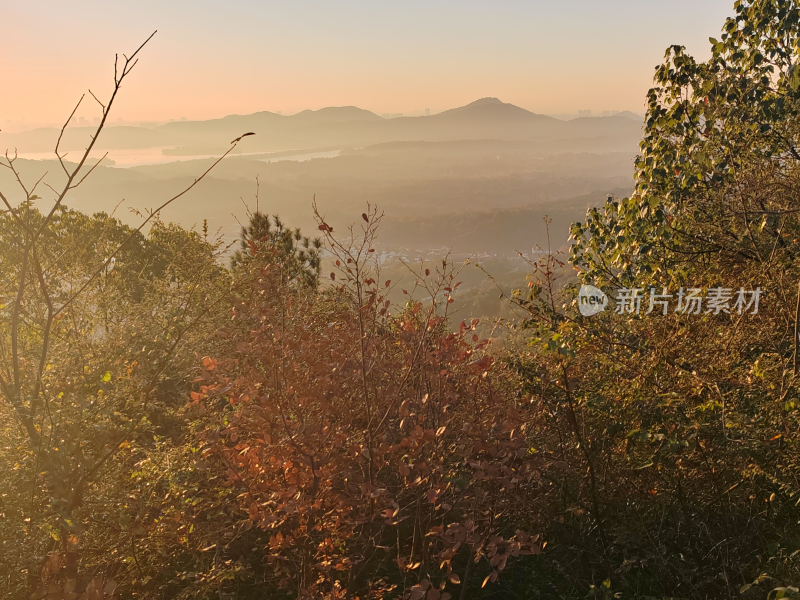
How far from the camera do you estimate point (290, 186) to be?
186 m

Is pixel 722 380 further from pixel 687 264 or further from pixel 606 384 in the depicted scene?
pixel 687 264

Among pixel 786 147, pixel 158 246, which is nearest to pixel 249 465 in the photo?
pixel 786 147

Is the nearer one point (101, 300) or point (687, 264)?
point (687, 264)

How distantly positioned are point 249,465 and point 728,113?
586 centimetres

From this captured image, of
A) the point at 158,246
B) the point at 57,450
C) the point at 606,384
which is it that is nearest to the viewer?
the point at 57,450

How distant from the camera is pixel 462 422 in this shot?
13.2 feet

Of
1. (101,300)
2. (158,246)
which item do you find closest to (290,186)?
(158,246)

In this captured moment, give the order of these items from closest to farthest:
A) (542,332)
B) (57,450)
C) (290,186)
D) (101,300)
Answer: (57,450) < (542,332) < (101,300) < (290,186)

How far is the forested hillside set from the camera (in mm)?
2855

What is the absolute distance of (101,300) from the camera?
22.3 feet

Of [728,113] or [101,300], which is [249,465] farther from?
[728,113]

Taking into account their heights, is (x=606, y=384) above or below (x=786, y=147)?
below

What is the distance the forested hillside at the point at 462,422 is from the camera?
9.37ft

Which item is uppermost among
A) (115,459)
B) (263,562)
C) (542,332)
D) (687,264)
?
(687,264)
